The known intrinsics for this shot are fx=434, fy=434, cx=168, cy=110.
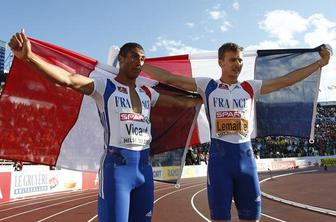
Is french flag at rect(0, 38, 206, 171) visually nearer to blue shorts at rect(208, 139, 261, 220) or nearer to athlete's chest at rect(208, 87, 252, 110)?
athlete's chest at rect(208, 87, 252, 110)

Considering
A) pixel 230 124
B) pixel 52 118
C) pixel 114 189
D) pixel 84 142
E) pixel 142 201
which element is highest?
pixel 52 118

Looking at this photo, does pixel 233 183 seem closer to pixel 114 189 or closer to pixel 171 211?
pixel 114 189

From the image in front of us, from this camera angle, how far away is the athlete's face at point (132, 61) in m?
3.85

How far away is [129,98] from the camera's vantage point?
385cm

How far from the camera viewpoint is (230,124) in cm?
414

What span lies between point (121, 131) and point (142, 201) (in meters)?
0.62

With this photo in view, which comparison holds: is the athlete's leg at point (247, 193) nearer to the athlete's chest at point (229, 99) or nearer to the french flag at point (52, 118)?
the athlete's chest at point (229, 99)

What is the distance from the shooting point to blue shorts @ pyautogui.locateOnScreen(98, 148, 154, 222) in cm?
350

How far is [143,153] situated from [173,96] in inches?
45.1

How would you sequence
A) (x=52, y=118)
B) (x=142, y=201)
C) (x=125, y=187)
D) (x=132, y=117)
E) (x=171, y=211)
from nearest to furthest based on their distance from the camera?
(x=125, y=187), (x=142, y=201), (x=132, y=117), (x=52, y=118), (x=171, y=211)

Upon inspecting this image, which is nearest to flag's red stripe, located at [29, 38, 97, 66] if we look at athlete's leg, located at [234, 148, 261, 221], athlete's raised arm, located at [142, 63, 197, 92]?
athlete's raised arm, located at [142, 63, 197, 92]

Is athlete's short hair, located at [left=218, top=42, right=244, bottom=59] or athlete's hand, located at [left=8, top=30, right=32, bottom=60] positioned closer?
athlete's hand, located at [left=8, top=30, right=32, bottom=60]

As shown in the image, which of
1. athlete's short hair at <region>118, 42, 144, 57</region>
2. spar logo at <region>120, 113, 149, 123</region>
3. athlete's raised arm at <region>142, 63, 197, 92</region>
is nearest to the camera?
spar logo at <region>120, 113, 149, 123</region>

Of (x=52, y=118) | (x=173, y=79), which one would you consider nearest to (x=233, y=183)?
(x=173, y=79)
